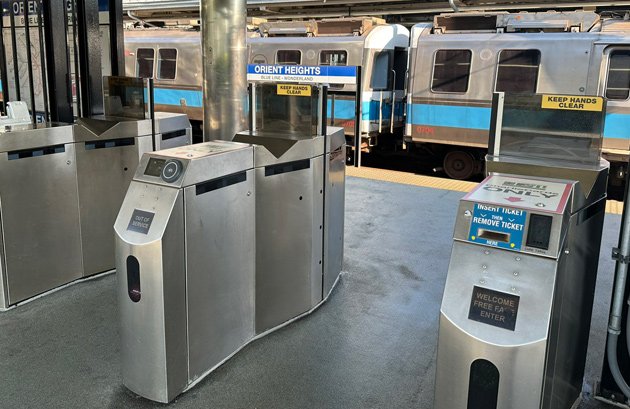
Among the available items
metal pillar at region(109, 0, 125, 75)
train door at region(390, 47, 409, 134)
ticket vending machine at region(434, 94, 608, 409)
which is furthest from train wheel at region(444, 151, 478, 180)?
ticket vending machine at region(434, 94, 608, 409)

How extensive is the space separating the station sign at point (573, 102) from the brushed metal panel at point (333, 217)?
1.61 m

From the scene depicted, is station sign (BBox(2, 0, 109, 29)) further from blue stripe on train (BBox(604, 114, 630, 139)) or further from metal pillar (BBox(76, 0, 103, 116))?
blue stripe on train (BBox(604, 114, 630, 139))

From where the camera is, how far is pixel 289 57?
10.8 metres

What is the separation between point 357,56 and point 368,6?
12.3 ft

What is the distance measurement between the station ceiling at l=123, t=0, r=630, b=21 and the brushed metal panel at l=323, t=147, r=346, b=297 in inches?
323

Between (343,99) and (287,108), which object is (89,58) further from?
(343,99)

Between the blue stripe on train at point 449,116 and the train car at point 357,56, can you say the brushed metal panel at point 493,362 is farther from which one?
→ the train car at point 357,56

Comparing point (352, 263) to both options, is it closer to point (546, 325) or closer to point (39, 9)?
point (546, 325)

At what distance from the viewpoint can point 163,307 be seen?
2.84 meters

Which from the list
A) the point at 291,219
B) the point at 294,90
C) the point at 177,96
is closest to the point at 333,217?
the point at 291,219

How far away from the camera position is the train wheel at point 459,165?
32.1 feet

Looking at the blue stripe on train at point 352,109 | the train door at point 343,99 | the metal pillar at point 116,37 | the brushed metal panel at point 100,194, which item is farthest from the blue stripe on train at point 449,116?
the brushed metal panel at point 100,194

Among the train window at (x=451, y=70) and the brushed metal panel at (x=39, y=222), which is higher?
the train window at (x=451, y=70)

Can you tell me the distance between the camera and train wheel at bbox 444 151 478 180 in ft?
32.1
